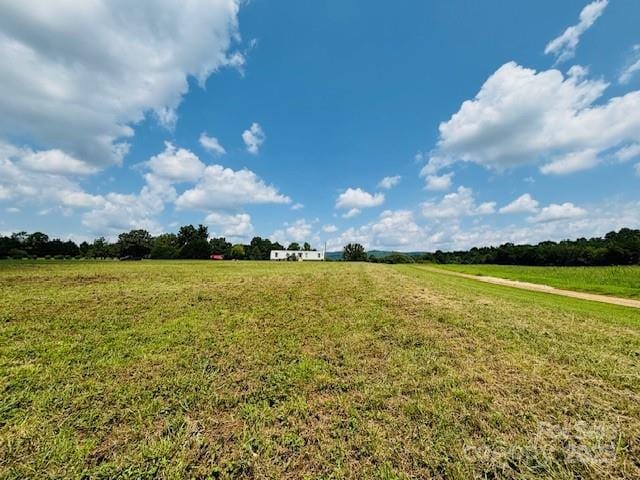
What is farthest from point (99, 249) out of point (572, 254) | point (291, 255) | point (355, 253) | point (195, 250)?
point (572, 254)

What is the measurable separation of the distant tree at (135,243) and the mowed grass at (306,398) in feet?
299

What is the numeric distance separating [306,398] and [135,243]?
320 feet

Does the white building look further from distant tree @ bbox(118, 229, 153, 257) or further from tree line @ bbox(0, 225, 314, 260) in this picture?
distant tree @ bbox(118, 229, 153, 257)

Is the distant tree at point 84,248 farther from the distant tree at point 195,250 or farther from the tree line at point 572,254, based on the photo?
the tree line at point 572,254

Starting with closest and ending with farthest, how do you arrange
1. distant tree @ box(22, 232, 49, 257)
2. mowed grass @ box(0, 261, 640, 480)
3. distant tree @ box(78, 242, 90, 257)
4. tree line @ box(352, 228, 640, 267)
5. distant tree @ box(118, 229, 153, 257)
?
mowed grass @ box(0, 261, 640, 480) < tree line @ box(352, 228, 640, 267) < distant tree @ box(22, 232, 49, 257) < distant tree @ box(118, 229, 153, 257) < distant tree @ box(78, 242, 90, 257)

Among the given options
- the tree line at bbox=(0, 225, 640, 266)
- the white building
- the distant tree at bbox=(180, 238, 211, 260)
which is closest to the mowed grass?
the tree line at bbox=(0, 225, 640, 266)

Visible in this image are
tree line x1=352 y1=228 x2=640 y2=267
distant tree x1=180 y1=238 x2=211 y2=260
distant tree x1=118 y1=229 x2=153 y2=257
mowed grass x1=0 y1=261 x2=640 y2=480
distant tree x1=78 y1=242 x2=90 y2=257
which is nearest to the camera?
mowed grass x1=0 y1=261 x2=640 y2=480

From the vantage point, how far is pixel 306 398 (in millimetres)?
3566

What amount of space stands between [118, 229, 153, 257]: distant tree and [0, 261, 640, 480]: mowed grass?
299ft

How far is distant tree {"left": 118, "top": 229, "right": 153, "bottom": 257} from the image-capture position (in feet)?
271

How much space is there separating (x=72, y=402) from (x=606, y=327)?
11760 millimetres

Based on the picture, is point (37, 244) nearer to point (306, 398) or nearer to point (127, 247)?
point (127, 247)

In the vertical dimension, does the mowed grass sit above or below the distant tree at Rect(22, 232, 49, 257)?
below

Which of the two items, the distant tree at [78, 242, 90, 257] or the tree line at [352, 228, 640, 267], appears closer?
the tree line at [352, 228, 640, 267]
